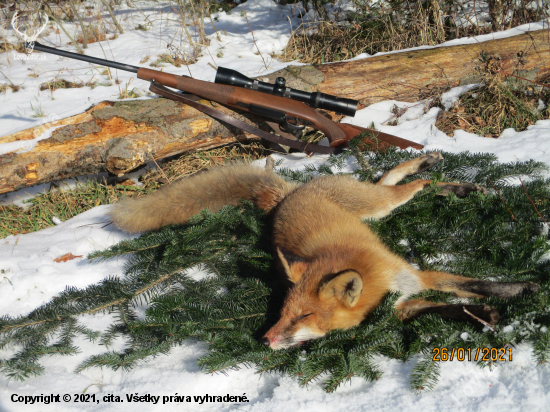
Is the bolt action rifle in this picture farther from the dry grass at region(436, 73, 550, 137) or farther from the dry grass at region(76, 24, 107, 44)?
the dry grass at region(76, 24, 107, 44)

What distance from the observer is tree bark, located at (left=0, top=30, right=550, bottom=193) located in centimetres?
491

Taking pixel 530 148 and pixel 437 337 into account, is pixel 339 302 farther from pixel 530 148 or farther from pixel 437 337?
pixel 530 148

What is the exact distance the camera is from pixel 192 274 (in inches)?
139

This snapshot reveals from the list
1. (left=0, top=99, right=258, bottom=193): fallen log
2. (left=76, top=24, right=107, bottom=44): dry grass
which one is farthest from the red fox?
(left=76, top=24, right=107, bottom=44): dry grass

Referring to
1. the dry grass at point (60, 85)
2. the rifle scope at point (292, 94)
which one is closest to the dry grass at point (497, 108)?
the rifle scope at point (292, 94)

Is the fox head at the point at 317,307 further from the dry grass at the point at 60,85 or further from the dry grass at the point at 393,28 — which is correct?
the dry grass at the point at 60,85

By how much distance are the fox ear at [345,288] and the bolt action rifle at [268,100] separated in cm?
322

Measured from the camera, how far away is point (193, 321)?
8.57ft

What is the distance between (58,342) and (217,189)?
1.94 meters

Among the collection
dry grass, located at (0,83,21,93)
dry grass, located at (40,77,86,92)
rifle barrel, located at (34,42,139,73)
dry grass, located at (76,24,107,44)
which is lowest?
dry grass, located at (40,77,86,92)

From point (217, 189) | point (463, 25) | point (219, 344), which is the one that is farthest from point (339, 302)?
point (463, 25)

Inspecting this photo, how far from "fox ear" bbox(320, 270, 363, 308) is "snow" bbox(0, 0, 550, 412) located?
45cm

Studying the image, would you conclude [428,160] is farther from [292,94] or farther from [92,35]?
[92,35]

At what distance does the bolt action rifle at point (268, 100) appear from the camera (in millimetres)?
5285
